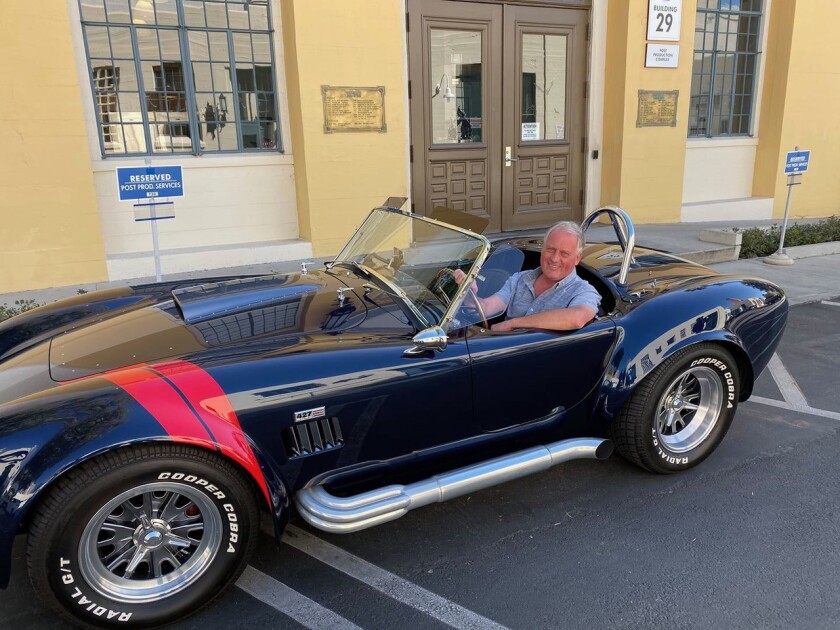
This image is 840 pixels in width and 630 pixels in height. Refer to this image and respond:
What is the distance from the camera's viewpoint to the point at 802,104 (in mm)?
11164

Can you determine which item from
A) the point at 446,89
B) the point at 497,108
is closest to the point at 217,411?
the point at 446,89

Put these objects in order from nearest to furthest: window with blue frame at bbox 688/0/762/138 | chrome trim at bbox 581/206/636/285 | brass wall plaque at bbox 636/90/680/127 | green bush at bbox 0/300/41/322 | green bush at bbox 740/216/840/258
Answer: chrome trim at bbox 581/206/636/285
green bush at bbox 0/300/41/322
green bush at bbox 740/216/840/258
brass wall plaque at bbox 636/90/680/127
window with blue frame at bbox 688/0/762/138

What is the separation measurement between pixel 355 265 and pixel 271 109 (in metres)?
5.07

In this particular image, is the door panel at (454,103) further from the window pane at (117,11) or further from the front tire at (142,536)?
the front tire at (142,536)

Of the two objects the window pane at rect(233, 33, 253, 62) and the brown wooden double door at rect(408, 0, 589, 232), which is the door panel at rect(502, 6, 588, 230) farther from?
the window pane at rect(233, 33, 253, 62)

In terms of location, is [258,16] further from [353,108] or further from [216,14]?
[353,108]

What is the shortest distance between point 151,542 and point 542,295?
2102mm

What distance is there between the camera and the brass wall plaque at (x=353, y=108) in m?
7.53

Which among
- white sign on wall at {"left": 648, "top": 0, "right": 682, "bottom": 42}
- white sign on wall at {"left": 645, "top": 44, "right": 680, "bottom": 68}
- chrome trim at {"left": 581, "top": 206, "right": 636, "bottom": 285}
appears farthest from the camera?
white sign on wall at {"left": 645, "top": 44, "right": 680, "bottom": 68}

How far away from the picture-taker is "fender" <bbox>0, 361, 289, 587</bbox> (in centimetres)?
197

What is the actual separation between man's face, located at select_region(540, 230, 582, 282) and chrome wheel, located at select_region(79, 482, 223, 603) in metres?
1.97


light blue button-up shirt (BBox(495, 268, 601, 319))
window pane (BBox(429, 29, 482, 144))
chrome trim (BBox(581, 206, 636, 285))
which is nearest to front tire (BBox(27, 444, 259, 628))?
light blue button-up shirt (BBox(495, 268, 601, 319))

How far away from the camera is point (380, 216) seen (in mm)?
3643

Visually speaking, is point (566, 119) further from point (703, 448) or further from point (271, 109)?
point (703, 448)
